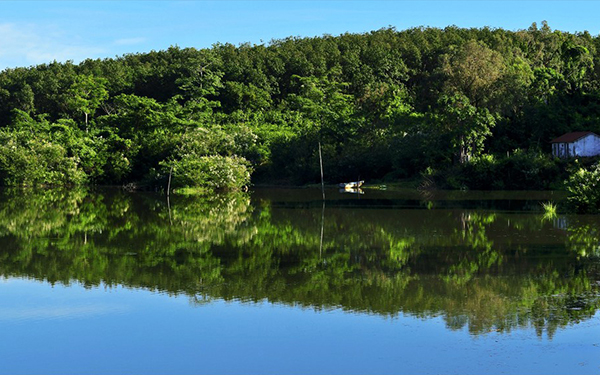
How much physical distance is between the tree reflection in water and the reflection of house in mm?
24224

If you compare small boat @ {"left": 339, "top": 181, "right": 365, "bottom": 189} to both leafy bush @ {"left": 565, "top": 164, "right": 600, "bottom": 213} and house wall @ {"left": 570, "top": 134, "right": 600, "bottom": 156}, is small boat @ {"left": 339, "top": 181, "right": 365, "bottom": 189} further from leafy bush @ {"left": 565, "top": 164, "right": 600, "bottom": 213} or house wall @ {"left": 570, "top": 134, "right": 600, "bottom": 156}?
leafy bush @ {"left": 565, "top": 164, "right": 600, "bottom": 213}

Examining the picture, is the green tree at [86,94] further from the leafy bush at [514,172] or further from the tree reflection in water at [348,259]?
the tree reflection in water at [348,259]

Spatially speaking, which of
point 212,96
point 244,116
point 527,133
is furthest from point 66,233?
point 212,96

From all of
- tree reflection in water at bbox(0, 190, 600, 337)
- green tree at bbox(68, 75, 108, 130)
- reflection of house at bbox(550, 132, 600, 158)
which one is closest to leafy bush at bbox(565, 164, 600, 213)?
tree reflection in water at bbox(0, 190, 600, 337)

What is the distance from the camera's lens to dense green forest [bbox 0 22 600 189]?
2297 inches

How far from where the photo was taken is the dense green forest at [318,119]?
58344 millimetres

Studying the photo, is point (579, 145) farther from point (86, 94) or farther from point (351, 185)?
point (86, 94)

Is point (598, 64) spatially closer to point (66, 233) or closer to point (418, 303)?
point (66, 233)

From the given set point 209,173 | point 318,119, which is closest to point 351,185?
point 209,173

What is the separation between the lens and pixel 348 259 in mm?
19609

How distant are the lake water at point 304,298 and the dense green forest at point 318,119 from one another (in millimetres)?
Result: 29743

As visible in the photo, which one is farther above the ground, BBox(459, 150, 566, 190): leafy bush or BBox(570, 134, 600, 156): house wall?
A: BBox(570, 134, 600, 156): house wall

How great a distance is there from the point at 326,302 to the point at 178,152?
48.4 metres

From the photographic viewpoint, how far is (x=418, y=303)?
13.8 meters
